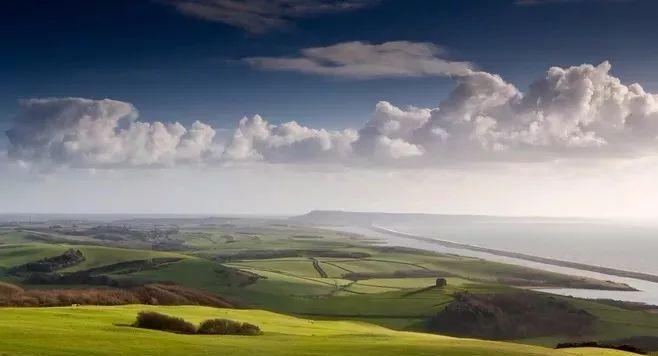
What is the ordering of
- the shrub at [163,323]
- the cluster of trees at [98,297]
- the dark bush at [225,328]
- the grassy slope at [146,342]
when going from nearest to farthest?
1. the grassy slope at [146,342]
2. the shrub at [163,323]
3. the dark bush at [225,328]
4. the cluster of trees at [98,297]

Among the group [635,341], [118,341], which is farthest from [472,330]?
[118,341]

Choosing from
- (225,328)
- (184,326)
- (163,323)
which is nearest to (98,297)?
(163,323)

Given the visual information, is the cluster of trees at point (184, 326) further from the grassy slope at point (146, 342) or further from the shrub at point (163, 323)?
the grassy slope at point (146, 342)

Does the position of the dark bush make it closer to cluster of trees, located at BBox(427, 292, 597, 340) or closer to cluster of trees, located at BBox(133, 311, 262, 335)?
cluster of trees, located at BBox(133, 311, 262, 335)

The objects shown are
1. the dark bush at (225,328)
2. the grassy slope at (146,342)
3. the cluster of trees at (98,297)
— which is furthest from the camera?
the cluster of trees at (98,297)

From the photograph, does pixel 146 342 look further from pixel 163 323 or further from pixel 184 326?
pixel 163 323

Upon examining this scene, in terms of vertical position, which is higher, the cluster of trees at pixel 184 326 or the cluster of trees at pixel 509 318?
the cluster of trees at pixel 184 326

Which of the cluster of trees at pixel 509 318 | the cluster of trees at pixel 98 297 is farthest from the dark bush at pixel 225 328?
the cluster of trees at pixel 509 318

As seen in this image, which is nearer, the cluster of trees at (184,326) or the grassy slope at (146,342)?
the grassy slope at (146,342)
